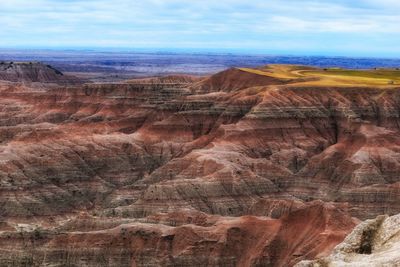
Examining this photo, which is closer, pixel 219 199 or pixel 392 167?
pixel 219 199

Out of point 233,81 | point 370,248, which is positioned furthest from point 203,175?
point 233,81

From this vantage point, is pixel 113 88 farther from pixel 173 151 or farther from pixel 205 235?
pixel 205 235

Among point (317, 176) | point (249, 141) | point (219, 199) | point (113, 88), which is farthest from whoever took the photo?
point (113, 88)

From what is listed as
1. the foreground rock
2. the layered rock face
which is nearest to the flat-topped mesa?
the layered rock face

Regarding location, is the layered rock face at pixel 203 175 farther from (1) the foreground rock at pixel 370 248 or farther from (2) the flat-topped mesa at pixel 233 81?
(1) the foreground rock at pixel 370 248

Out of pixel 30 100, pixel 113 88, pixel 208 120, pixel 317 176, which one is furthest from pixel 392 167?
pixel 30 100

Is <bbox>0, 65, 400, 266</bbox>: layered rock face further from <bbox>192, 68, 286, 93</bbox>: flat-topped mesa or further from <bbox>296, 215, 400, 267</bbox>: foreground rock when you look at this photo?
<bbox>296, 215, 400, 267</bbox>: foreground rock

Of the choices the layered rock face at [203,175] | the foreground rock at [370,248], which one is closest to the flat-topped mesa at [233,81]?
the layered rock face at [203,175]

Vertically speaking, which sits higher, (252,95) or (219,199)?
(252,95)
